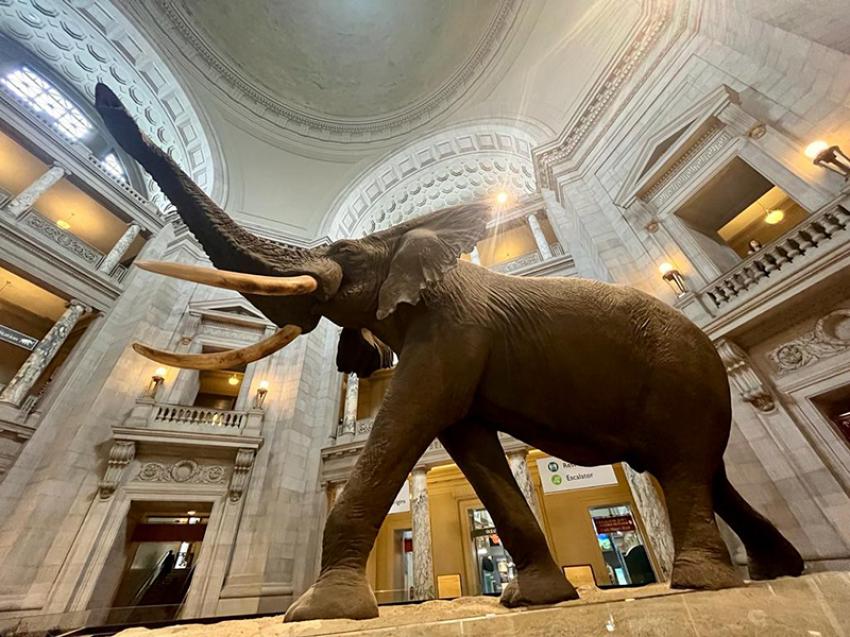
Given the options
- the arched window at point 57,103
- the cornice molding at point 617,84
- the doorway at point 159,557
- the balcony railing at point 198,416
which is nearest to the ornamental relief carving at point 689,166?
the cornice molding at point 617,84

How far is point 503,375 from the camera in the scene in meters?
1.67

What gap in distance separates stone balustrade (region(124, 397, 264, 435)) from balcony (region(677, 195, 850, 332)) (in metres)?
9.70

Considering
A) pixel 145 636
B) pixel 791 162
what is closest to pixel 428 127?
pixel 791 162

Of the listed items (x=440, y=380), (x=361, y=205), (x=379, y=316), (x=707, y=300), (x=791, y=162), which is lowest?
(x=440, y=380)

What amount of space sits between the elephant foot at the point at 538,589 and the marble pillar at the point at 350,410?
9048mm

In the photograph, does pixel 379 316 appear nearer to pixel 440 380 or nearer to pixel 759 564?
pixel 440 380

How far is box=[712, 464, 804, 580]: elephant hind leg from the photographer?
1.48m

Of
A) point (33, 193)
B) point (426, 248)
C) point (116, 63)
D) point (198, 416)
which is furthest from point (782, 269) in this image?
point (116, 63)

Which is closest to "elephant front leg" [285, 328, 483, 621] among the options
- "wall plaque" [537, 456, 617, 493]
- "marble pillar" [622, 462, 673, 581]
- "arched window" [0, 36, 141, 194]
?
"marble pillar" [622, 462, 673, 581]

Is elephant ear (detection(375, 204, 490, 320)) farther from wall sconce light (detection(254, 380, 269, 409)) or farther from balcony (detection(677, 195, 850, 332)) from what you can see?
wall sconce light (detection(254, 380, 269, 409))

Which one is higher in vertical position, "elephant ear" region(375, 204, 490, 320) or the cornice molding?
the cornice molding

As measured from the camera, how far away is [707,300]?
219 inches

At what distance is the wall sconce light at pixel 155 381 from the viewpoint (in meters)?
8.48

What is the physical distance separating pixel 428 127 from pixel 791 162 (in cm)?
1289
